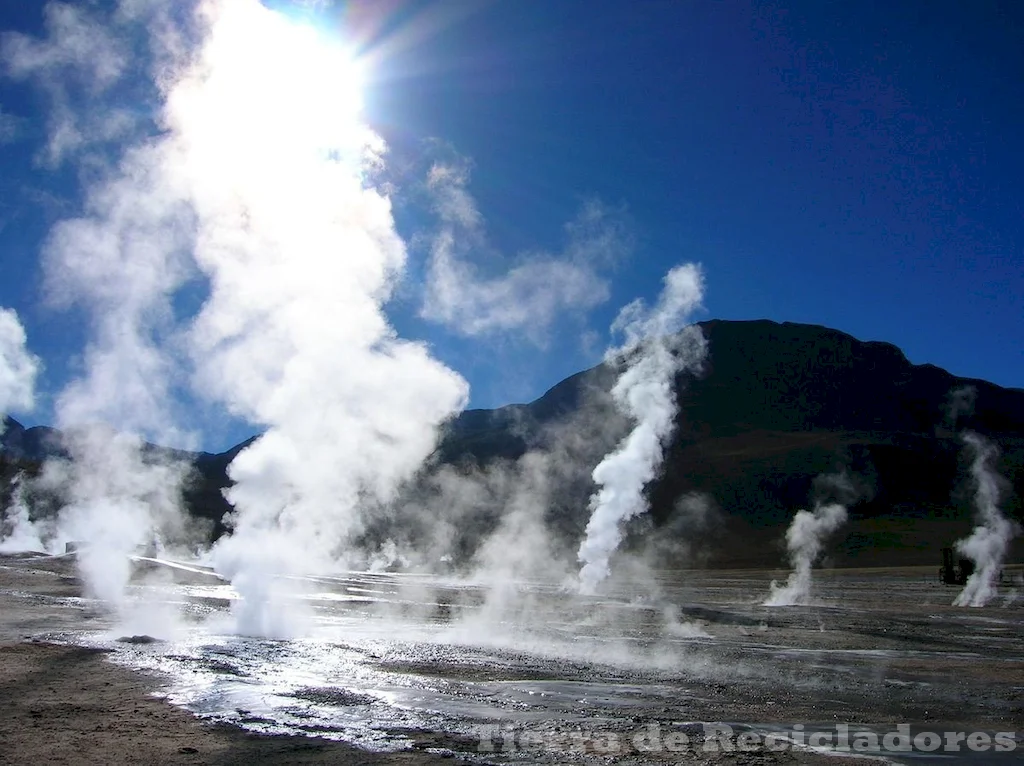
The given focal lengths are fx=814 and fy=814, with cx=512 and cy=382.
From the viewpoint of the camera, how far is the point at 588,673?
655 inches

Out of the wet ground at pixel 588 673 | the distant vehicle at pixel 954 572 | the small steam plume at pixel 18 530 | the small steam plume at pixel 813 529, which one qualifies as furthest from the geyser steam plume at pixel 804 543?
the small steam plume at pixel 18 530

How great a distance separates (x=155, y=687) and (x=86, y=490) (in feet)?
312

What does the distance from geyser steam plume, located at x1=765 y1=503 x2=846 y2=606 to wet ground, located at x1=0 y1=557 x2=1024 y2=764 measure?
5.27 metres

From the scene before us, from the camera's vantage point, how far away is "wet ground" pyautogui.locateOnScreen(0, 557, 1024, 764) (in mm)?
10945

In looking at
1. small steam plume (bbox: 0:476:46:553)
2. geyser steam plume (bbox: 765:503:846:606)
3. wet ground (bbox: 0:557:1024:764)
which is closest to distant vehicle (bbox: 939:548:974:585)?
geyser steam plume (bbox: 765:503:846:606)

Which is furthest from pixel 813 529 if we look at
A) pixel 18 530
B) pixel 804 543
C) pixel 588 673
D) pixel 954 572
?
pixel 18 530

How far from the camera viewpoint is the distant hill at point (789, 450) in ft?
314

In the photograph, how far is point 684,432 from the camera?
160 meters

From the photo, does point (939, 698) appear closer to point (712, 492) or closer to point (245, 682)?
point (245, 682)

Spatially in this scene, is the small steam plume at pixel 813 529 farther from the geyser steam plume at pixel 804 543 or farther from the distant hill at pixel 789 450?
the distant hill at pixel 789 450

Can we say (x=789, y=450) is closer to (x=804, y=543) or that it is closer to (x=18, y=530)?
(x=804, y=543)

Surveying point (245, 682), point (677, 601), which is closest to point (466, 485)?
point (677, 601)

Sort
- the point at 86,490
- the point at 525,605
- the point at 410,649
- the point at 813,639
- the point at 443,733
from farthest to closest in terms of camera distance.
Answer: the point at 86,490
the point at 525,605
the point at 813,639
the point at 410,649
the point at 443,733

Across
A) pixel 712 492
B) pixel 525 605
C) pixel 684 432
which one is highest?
pixel 684 432
